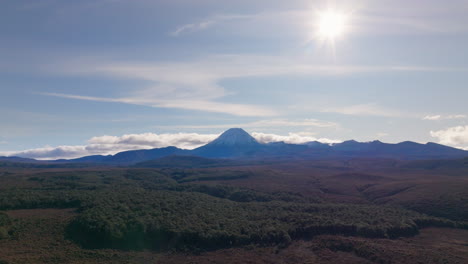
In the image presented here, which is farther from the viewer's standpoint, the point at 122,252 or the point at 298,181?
the point at 298,181

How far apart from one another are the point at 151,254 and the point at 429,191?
56.2 metres

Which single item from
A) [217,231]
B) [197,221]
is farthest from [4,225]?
[217,231]

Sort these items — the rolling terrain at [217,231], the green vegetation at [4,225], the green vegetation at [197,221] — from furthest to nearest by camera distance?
the green vegetation at [197,221] → the green vegetation at [4,225] → the rolling terrain at [217,231]

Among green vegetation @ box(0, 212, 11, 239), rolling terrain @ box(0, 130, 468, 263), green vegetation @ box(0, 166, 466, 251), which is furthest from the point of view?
green vegetation @ box(0, 166, 466, 251)

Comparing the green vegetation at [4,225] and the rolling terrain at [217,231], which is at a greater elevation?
the green vegetation at [4,225]

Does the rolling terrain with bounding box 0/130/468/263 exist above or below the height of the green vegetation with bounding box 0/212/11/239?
below

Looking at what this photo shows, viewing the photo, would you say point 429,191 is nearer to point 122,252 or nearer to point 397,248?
point 397,248

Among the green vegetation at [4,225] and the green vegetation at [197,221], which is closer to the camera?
the green vegetation at [4,225]

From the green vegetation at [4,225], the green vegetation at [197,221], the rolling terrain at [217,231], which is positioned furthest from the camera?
the green vegetation at [197,221]

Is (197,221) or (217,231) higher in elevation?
(197,221)

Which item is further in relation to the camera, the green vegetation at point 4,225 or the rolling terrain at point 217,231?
the green vegetation at point 4,225

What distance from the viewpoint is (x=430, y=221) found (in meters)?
44.2

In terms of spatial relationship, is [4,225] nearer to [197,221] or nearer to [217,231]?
[197,221]

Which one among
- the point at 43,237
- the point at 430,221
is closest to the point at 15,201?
the point at 43,237
